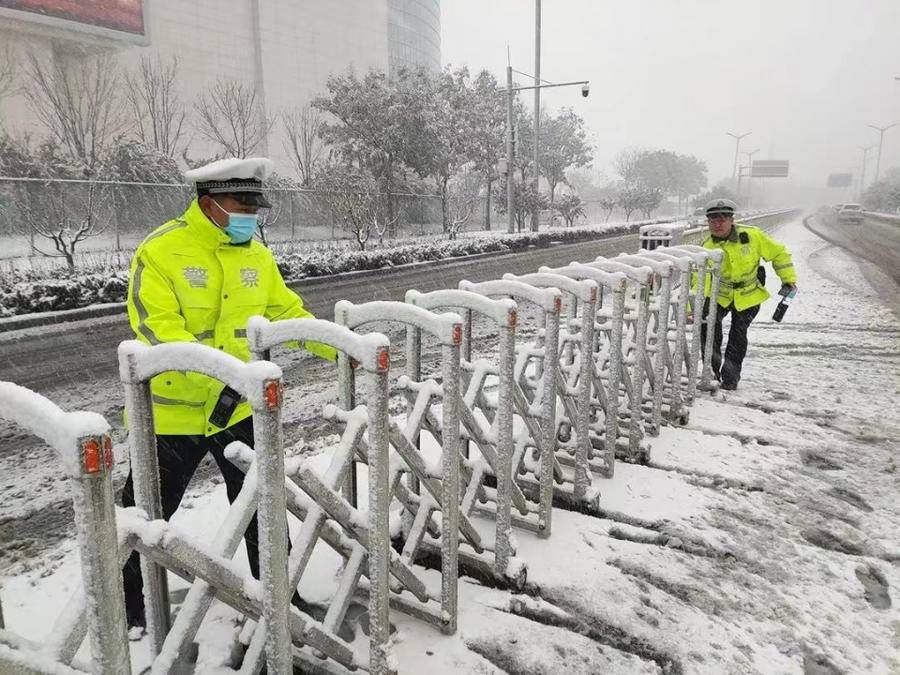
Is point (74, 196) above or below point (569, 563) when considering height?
above

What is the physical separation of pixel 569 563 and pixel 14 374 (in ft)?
22.1

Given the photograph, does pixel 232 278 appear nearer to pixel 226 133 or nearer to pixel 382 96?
pixel 382 96

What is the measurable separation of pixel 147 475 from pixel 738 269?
5.47 meters

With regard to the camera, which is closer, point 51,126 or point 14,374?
point 14,374

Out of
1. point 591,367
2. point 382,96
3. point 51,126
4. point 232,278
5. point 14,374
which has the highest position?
point 382,96

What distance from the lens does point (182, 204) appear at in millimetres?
17594

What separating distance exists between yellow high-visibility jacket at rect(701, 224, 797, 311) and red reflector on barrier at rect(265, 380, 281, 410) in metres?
5.21

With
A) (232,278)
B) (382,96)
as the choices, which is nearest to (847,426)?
(232,278)

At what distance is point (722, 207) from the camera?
19.3 feet

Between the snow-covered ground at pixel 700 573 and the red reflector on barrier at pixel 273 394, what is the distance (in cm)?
132

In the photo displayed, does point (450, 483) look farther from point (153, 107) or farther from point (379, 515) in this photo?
point (153, 107)

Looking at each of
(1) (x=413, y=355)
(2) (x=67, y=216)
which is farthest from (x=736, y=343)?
(2) (x=67, y=216)

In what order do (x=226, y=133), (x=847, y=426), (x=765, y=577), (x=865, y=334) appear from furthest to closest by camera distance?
(x=226, y=133) < (x=865, y=334) < (x=847, y=426) < (x=765, y=577)

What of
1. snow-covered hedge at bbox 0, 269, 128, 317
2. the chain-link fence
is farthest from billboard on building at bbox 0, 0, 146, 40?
snow-covered hedge at bbox 0, 269, 128, 317
